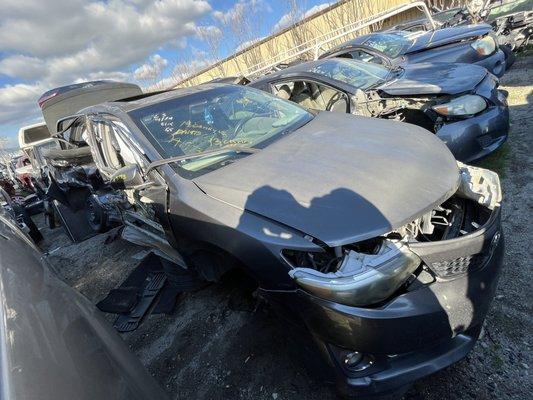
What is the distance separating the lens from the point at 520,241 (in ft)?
8.93

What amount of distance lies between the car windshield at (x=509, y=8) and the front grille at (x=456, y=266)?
10281mm

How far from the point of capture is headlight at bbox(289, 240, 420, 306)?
1518 millimetres

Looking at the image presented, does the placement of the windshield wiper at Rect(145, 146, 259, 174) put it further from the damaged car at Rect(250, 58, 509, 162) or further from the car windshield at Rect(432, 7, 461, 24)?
the car windshield at Rect(432, 7, 461, 24)

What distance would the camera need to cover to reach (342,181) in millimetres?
1929

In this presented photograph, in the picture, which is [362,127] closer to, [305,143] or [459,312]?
[305,143]

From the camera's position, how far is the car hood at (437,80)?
3.87 m

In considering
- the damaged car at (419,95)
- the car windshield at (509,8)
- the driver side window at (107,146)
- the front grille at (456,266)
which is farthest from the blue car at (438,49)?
the front grille at (456,266)

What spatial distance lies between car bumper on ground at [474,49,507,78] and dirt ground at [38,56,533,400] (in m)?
2.46

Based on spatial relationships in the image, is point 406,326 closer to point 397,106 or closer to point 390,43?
point 397,106

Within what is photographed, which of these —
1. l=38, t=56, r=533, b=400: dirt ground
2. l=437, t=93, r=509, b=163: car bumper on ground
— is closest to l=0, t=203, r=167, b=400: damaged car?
l=38, t=56, r=533, b=400: dirt ground

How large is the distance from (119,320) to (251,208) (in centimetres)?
184

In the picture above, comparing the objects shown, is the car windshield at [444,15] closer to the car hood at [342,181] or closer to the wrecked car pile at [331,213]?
the wrecked car pile at [331,213]

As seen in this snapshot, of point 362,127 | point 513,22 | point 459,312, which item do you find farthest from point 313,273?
point 513,22

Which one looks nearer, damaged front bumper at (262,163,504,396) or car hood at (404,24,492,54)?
damaged front bumper at (262,163,504,396)
